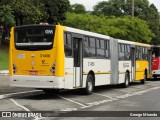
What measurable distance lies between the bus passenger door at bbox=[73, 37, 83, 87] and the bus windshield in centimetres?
169

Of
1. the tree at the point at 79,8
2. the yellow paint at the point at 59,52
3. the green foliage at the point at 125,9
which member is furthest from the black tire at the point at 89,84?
the green foliage at the point at 125,9

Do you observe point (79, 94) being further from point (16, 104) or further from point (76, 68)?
point (16, 104)

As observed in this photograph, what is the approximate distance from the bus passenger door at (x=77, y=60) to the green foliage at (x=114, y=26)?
116ft

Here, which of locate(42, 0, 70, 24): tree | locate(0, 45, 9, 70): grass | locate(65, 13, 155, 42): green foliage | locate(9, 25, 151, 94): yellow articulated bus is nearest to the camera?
A: locate(9, 25, 151, 94): yellow articulated bus

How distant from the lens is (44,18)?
5434 cm

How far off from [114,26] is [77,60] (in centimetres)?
3953

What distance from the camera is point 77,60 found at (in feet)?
63.5

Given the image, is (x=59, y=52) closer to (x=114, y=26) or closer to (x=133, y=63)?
(x=133, y=63)

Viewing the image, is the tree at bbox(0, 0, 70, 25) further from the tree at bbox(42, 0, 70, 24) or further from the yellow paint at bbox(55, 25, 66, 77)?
the yellow paint at bbox(55, 25, 66, 77)

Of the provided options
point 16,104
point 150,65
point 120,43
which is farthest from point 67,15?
point 16,104

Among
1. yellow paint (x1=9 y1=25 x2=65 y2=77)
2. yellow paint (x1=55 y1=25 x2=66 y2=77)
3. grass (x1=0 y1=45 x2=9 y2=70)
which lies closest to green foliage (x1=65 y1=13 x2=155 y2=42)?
grass (x1=0 y1=45 x2=9 y2=70)

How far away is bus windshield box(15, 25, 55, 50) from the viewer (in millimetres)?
17750

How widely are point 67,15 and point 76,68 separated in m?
39.8

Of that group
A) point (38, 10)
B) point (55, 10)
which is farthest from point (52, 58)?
point (55, 10)
